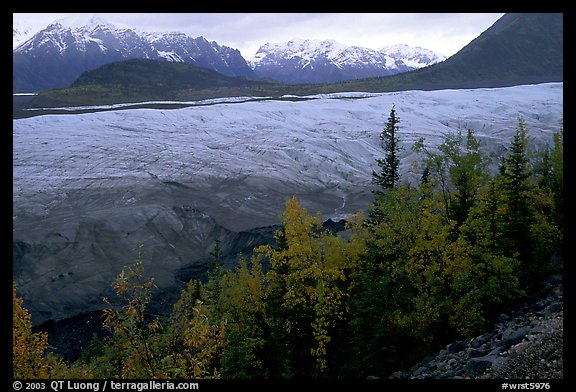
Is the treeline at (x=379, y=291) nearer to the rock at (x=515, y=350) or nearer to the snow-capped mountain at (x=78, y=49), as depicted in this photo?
the rock at (x=515, y=350)

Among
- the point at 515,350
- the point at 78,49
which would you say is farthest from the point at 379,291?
the point at 78,49

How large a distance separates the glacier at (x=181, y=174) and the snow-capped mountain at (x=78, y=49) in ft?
402

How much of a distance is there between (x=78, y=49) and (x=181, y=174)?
15403 centimetres

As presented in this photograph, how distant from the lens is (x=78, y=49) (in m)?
156

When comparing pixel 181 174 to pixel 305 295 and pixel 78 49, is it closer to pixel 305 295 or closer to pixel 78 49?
pixel 305 295

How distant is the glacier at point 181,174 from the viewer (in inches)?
805

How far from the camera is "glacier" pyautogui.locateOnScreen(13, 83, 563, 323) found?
2044cm

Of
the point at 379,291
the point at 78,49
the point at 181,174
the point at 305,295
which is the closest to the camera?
the point at 379,291

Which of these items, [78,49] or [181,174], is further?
[78,49]

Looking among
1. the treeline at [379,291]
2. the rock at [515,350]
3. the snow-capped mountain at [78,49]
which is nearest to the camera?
the rock at [515,350]

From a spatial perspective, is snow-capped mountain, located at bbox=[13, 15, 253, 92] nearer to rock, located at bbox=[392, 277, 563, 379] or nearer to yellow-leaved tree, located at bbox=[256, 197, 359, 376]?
yellow-leaved tree, located at bbox=[256, 197, 359, 376]

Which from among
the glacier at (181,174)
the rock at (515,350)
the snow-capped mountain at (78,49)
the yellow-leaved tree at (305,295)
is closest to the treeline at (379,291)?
the yellow-leaved tree at (305,295)

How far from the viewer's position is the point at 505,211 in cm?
1347
